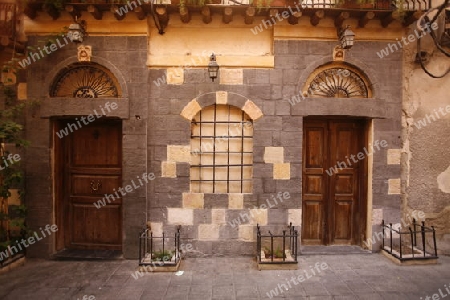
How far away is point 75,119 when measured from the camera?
583cm

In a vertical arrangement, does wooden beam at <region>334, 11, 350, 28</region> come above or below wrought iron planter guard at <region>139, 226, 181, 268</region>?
above

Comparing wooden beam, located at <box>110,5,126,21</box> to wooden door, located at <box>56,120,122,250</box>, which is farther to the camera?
wooden door, located at <box>56,120,122,250</box>

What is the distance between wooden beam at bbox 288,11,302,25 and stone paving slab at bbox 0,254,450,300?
4618mm

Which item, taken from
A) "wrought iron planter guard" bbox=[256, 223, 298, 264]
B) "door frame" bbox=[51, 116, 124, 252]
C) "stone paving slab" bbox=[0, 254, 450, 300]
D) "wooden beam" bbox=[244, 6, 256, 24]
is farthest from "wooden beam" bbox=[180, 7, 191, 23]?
"stone paving slab" bbox=[0, 254, 450, 300]

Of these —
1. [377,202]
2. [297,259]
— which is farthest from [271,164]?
[377,202]

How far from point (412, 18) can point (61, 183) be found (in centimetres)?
775

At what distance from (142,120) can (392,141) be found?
5.05m

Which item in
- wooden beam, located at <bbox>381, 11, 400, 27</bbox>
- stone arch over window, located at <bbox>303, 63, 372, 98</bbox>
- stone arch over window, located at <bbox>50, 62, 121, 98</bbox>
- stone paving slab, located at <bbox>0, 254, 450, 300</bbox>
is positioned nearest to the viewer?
stone paving slab, located at <bbox>0, 254, 450, 300</bbox>

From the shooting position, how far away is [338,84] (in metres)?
5.87

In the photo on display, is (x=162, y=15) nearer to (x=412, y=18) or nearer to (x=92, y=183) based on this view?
(x=92, y=183)

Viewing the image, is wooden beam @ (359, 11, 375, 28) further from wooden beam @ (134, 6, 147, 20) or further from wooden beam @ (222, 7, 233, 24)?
wooden beam @ (134, 6, 147, 20)

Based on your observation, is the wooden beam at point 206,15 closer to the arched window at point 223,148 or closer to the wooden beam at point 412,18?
the arched window at point 223,148

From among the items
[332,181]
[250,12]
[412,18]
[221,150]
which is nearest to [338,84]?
[412,18]

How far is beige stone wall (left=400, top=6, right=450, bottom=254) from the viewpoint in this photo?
5.77 metres
